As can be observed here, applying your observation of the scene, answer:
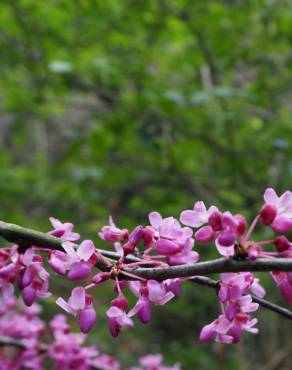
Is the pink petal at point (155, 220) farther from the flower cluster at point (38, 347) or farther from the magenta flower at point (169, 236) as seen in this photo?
the flower cluster at point (38, 347)

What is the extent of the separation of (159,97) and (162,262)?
185 centimetres

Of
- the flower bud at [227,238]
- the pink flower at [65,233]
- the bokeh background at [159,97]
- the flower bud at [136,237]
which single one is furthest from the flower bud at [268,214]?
the bokeh background at [159,97]

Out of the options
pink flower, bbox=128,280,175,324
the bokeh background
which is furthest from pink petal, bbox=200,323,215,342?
the bokeh background

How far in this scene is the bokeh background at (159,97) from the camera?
2.76 meters

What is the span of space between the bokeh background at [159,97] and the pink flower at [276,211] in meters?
1.71

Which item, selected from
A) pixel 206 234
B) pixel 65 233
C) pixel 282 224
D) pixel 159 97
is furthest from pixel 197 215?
pixel 159 97

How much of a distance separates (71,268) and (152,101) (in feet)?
6.51

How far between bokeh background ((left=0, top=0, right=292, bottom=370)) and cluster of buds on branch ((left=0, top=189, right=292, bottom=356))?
1709mm

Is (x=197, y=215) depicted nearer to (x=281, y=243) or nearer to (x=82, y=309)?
(x=281, y=243)

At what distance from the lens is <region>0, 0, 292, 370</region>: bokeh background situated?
2.76 meters

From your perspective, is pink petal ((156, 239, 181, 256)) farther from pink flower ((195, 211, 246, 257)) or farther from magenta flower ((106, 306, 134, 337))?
magenta flower ((106, 306, 134, 337))

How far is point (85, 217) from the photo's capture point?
5.27 m

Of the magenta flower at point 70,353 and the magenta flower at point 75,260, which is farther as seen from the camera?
the magenta flower at point 70,353

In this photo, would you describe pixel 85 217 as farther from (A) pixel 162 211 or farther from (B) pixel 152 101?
(B) pixel 152 101
